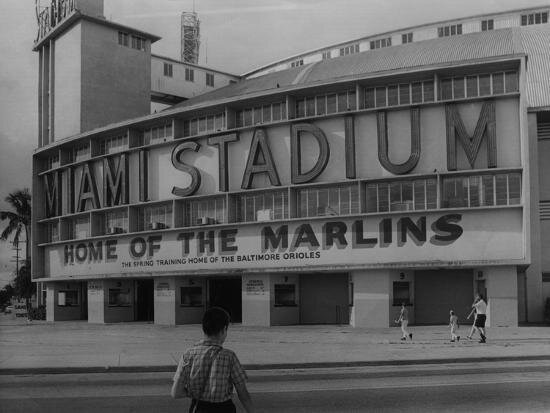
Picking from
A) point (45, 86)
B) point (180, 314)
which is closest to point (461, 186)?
point (180, 314)

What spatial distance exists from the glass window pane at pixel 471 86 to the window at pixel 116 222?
25010mm

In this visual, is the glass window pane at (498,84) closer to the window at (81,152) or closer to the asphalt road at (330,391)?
the asphalt road at (330,391)

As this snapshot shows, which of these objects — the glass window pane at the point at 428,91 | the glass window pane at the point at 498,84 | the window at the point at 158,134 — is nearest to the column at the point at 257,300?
the window at the point at 158,134

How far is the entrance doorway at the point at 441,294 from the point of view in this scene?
3972 centimetres

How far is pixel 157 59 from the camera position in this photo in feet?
237

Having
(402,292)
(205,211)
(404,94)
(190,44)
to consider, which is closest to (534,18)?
(404,94)

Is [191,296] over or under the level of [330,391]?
over

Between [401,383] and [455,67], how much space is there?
26.3 m

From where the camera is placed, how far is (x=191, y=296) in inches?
1849

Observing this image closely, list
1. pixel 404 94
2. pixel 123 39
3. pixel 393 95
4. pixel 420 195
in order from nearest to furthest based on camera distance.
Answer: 1. pixel 420 195
2. pixel 404 94
3. pixel 393 95
4. pixel 123 39

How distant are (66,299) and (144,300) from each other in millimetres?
8276

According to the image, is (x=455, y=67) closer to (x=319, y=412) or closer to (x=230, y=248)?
(x=230, y=248)

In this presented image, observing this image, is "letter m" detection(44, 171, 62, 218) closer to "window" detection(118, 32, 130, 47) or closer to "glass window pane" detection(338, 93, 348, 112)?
"window" detection(118, 32, 130, 47)

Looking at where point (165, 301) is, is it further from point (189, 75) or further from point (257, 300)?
point (189, 75)
